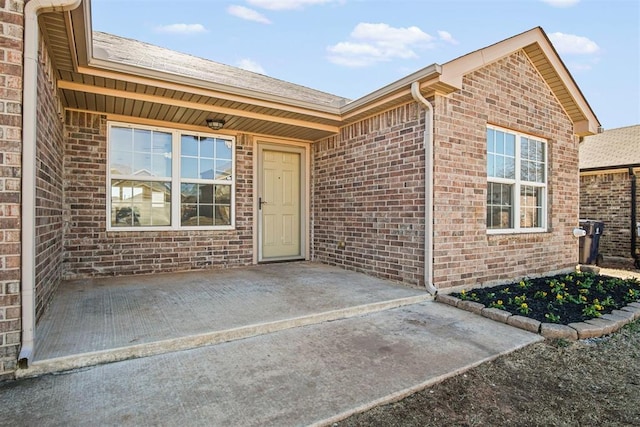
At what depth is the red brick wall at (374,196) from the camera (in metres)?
4.61

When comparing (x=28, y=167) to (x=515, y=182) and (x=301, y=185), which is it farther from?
(x=515, y=182)

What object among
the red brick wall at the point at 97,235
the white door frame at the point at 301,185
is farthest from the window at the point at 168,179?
the white door frame at the point at 301,185

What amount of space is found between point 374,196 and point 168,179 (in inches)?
131

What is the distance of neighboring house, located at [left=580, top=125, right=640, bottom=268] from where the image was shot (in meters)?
8.97

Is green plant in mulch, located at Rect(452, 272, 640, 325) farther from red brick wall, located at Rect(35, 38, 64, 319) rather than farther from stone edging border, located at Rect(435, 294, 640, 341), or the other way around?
red brick wall, located at Rect(35, 38, 64, 319)

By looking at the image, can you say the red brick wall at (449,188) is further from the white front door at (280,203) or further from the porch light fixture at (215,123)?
the porch light fixture at (215,123)

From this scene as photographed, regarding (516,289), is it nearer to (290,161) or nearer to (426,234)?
(426,234)

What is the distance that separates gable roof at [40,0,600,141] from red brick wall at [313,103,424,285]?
0.31m

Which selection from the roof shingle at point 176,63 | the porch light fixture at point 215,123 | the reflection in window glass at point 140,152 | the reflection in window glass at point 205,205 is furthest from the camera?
the reflection in window glass at point 205,205

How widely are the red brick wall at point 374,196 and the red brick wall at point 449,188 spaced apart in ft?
0.05

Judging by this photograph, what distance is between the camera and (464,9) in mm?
6348

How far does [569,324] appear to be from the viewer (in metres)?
3.34

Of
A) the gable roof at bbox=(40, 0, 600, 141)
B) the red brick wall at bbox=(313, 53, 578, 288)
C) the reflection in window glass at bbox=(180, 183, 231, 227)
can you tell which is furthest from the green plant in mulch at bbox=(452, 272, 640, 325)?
the reflection in window glass at bbox=(180, 183, 231, 227)

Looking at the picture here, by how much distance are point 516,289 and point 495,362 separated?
8.17ft
